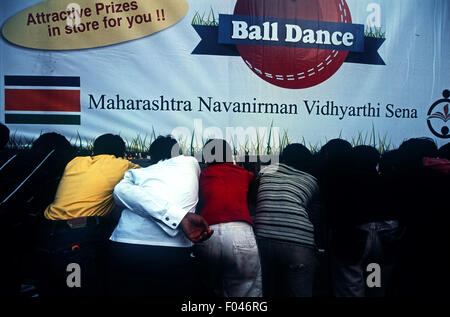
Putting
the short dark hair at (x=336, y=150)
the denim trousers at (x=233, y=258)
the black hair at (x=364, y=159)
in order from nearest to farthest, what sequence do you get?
the denim trousers at (x=233, y=258)
the black hair at (x=364, y=159)
the short dark hair at (x=336, y=150)

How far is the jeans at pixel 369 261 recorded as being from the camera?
7.26ft

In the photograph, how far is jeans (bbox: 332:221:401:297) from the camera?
2213mm

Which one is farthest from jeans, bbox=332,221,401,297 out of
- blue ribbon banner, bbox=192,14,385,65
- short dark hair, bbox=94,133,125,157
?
short dark hair, bbox=94,133,125,157

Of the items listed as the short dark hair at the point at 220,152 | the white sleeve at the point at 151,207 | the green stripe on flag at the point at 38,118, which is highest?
the green stripe on flag at the point at 38,118

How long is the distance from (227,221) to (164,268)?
483mm

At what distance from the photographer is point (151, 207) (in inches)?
76.1

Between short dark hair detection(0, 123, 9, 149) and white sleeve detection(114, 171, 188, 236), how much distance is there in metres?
1.23

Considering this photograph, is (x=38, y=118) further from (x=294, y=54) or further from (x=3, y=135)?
(x=294, y=54)

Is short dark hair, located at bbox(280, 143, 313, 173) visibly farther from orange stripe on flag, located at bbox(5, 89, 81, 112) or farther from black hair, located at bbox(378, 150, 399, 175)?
orange stripe on flag, located at bbox(5, 89, 81, 112)

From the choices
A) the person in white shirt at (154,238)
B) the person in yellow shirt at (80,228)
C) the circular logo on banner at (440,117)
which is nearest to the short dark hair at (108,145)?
the person in yellow shirt at (80,228)

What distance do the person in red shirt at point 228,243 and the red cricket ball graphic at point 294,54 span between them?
1.15 meters

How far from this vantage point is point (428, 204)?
7.13 ft

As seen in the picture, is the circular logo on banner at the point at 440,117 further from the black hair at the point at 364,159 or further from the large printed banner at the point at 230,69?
the black hair at the point at 364,159
